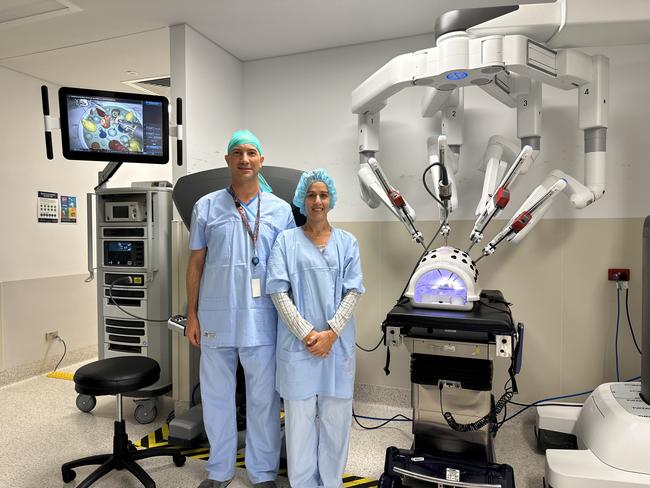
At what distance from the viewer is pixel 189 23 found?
10.2ft

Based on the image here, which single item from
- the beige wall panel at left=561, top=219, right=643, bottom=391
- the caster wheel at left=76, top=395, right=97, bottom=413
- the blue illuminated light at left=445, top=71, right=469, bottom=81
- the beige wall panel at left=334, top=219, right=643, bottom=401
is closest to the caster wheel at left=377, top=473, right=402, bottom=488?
the beige wall panel at left=334, top=219, right=643, bottom=401

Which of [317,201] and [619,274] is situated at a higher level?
[317,201]

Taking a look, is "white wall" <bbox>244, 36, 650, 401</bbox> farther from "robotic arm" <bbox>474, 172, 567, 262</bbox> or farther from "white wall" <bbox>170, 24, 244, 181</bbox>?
"robotic arm" <bbox>474, 172, 567, 262</bbox>

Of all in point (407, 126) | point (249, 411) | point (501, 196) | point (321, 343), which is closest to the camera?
point (321, 343)

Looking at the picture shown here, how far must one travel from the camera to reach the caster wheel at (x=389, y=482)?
2068 mm

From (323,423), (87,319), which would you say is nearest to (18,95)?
(87,319)

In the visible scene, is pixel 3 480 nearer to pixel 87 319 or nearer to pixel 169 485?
pixel 169 485

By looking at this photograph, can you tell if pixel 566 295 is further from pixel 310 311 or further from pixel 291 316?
pixel 291 316

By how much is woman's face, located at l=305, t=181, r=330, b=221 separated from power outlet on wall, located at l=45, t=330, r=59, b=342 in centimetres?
320

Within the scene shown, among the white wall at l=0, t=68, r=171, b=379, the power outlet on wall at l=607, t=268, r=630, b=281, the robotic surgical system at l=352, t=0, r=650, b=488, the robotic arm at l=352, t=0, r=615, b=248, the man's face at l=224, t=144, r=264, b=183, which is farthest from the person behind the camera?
the white wall at l=0, t=68, r=171, b=379

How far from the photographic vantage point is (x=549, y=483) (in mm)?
1969

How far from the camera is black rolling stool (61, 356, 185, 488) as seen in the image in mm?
2154

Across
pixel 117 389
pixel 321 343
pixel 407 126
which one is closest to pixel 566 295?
pixel 407 126

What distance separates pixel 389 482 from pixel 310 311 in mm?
851
